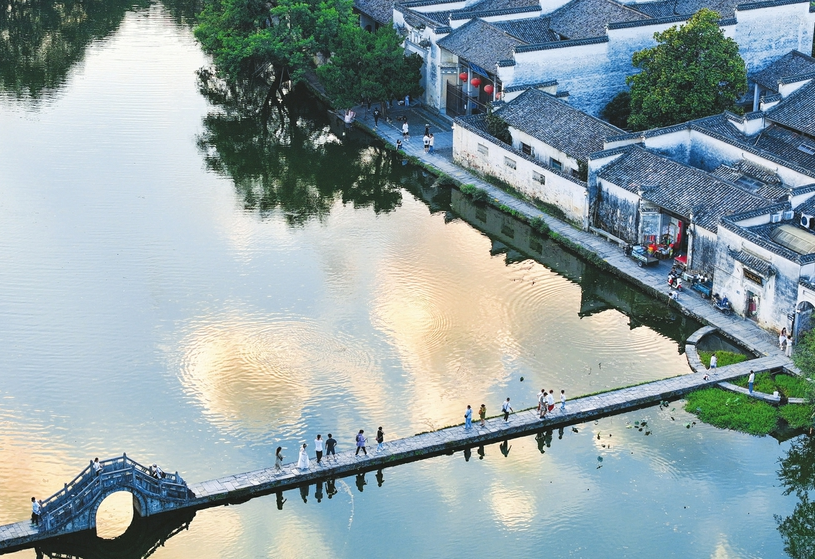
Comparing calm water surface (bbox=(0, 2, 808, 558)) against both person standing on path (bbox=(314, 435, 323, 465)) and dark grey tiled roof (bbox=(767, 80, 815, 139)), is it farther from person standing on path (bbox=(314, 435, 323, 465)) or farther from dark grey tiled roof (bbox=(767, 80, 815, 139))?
dark grey tiled roof (bbox=(767, 80, 815, 139))

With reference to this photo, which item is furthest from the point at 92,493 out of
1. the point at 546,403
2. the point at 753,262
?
the point at 753,262

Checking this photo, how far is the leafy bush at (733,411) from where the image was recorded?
53469 millimetres

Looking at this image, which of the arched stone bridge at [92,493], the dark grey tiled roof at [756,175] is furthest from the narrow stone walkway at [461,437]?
the dark grey tiled roof at [756,175]

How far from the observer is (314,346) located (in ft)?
194

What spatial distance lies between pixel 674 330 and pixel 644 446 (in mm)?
10717

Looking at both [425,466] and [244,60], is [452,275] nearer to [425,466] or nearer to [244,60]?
[425,466]

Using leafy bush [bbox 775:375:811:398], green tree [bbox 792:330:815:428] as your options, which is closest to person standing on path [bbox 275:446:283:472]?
green tree [bbox 792:330:815:428]

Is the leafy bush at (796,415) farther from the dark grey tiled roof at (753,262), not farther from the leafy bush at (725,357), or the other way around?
the dark grey tiled roof at (753,262)

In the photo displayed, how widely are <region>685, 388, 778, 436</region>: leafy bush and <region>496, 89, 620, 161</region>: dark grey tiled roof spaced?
66.5ft

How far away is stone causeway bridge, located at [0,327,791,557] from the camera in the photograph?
45.6 meters

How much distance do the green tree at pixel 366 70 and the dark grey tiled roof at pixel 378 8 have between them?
8447 millimetres

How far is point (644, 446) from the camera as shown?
5250cm

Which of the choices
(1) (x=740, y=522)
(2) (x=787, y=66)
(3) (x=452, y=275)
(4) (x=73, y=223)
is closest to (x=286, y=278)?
(3) (x=452, y=275)

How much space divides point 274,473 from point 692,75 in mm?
38813
